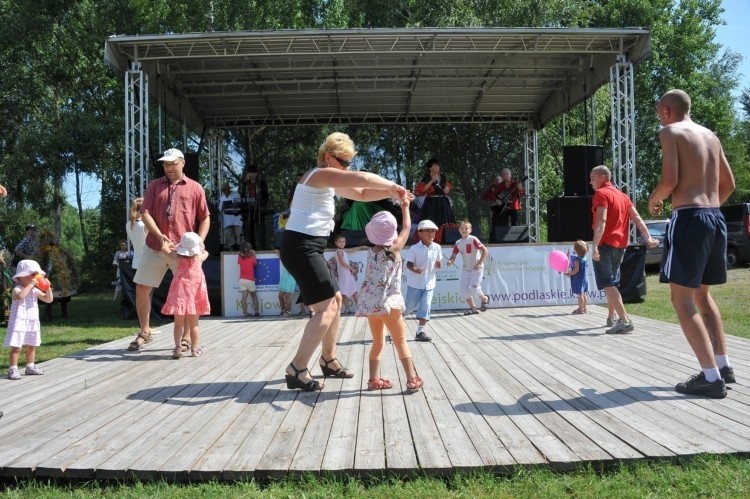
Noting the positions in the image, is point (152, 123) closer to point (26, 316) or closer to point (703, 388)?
point (26, 316)

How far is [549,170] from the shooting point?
24.2 m

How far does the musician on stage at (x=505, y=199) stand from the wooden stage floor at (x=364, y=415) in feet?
29.6

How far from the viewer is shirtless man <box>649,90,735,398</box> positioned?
386 cm

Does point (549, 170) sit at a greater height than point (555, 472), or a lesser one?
greater

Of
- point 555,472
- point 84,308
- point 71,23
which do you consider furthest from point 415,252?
point 71,23

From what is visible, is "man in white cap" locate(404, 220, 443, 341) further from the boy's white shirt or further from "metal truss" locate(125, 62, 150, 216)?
"metal truss" locate(125, 62, 150, 216)

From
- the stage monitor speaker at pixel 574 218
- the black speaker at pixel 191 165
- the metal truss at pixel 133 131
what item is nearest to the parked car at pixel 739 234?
the stage monitor speaker at pixel 574 218

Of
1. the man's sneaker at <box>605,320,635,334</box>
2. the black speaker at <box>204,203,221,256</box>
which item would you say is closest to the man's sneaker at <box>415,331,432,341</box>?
the man's sneaker at <box>605,320,635,334</box>

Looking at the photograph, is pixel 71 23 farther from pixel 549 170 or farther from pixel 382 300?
pixel 382 300

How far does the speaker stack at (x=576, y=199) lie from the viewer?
12.4 metres

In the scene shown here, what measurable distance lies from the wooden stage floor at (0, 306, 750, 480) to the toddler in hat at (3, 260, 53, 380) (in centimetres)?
23

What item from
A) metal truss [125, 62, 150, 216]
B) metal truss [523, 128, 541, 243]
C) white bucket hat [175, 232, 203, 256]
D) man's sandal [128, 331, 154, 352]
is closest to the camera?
white bucket hat [175, 232, 203, 256]

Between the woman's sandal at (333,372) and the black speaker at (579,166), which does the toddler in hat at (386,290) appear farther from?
the black speaker at (579,166)

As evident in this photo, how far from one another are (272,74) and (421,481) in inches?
514
